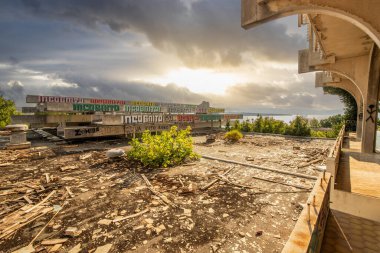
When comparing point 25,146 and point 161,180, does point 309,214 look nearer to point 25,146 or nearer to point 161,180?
point 161,180

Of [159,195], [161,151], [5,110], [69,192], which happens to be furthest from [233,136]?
[5,110]

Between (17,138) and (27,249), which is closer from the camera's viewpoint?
(27,249)

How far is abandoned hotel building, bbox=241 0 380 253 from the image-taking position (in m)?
3.42

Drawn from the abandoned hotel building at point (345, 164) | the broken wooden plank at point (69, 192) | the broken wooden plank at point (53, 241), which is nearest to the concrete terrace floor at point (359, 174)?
the abandoned hotel building at point (345, 164)

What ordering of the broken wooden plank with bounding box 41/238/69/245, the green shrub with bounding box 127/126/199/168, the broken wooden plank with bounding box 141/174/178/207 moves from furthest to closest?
1. the green shrub with bounding box 127/126/199/168
2. the broken wooden plank with bounding box 141/174/178/207
3. the broken wooden plank with bounding box 41/238/69/245

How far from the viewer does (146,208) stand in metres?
5.53

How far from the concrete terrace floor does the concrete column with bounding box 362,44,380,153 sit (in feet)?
3.89

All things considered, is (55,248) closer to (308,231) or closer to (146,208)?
(146,208)

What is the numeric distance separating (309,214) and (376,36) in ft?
15.2

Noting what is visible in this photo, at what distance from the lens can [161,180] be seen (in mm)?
7824

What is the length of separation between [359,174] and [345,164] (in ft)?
5.00

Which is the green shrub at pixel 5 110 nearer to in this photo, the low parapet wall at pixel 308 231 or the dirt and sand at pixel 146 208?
the dirt and sand at pixel 146 208

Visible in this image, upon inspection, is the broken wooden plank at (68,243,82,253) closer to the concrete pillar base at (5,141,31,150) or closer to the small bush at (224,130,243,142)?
the concrete pillar base at (5,141,31,150)

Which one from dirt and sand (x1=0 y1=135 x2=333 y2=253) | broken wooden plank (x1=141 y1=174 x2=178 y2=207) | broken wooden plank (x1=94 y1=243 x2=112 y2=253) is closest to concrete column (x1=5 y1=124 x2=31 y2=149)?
dirt and sand (x1=0 y1=135 x2=333 y2=253)
